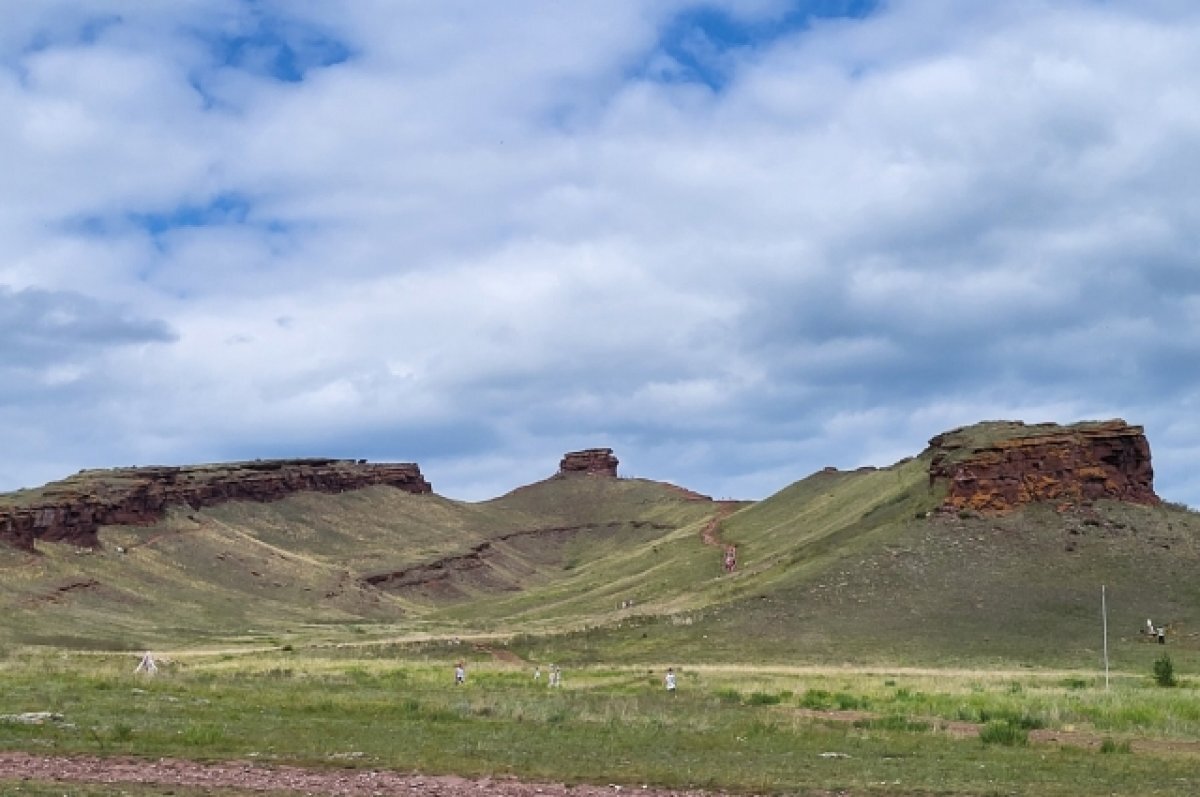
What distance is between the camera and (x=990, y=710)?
3859 cm

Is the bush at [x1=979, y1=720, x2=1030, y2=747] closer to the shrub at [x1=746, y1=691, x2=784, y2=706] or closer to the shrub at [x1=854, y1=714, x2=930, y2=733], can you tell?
the shrub at [x1=854, y1=714, x2=930, y2=733]

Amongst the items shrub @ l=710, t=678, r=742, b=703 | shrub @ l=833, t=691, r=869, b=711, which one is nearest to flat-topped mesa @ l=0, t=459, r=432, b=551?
shrub @ l=710, t=678, r=742, b=703

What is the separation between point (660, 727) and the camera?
3312 cm

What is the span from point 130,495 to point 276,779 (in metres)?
134

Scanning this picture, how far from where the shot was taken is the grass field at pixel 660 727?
24.5m

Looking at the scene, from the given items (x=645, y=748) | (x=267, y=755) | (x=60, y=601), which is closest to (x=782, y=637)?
(x=645, y=748)

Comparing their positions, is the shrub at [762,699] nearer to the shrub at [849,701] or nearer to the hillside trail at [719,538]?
the shrub at [849,701]

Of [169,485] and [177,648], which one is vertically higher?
[169,485]

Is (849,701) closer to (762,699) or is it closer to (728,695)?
(762,699)

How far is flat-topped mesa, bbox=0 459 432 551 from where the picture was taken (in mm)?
127250

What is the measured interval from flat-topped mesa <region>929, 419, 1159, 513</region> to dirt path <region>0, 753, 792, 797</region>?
72064mm

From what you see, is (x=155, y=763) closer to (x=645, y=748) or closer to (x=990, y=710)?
(x=645, y=748)

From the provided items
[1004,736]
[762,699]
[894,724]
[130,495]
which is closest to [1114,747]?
[1004,736]

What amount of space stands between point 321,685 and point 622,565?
103714 mm
